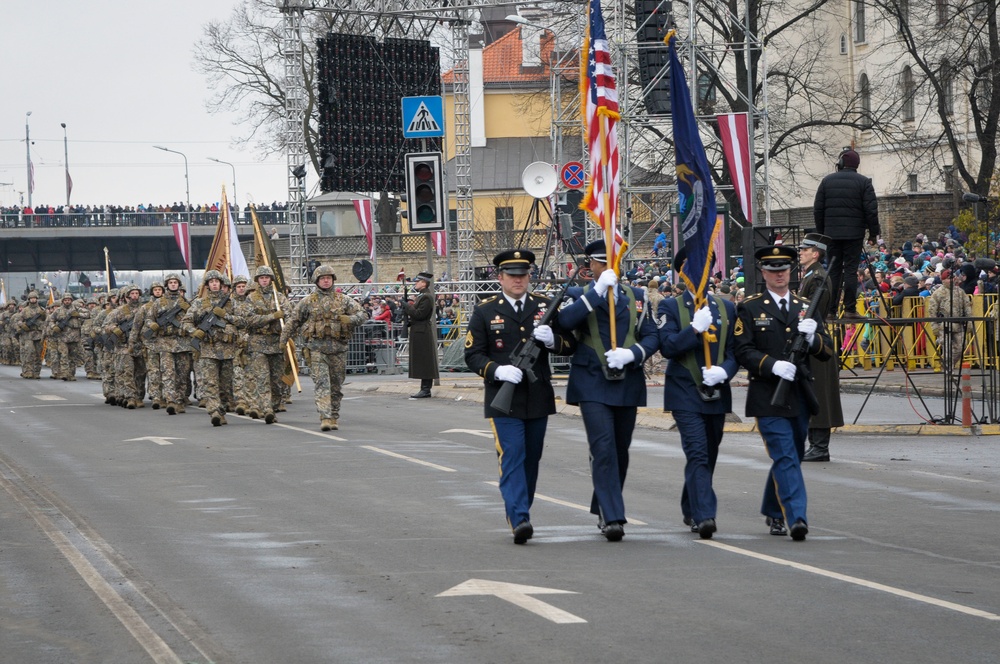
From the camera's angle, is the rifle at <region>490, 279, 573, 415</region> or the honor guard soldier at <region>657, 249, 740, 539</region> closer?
the rifle at <region>490, 279, 573, 415</region>

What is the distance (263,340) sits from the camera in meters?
21.3

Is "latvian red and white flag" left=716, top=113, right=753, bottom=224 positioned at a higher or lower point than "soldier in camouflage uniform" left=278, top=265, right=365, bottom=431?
higher

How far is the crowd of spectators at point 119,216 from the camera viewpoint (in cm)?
7981

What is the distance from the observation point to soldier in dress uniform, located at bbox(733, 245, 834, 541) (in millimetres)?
10328

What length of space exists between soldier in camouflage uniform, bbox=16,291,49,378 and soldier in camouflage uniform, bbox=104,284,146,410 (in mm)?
14518

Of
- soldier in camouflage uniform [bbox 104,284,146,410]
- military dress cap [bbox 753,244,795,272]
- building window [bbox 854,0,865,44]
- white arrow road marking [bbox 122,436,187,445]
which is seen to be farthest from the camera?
building window [bbox 854,0,865,44]

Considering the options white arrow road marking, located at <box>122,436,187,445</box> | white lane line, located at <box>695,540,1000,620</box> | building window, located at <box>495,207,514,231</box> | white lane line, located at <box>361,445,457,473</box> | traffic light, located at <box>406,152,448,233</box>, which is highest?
building window, located at <box>495,207,514,231</box>

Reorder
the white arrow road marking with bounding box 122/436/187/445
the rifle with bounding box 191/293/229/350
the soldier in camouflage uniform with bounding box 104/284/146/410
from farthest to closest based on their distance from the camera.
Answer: the soldier in camouflage uniform with bounding box 104/284/146/410, the rifle with bounding box 191/293/229/350, the white arrow road marking with bounding box 122/436/187/445

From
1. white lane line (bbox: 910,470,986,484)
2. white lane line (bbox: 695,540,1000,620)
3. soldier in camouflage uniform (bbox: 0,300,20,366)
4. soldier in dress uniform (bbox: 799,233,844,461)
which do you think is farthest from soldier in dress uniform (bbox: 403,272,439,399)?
soldier in camouflage uniform (bbox: 0,300,20,366)

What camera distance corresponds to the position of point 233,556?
9.96 m

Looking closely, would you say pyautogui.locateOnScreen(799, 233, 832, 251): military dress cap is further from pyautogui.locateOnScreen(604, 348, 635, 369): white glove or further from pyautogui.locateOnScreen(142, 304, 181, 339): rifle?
pyautogui.locateOnScreen(142, 304, 181, 339): rifle

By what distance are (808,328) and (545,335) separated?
1799 mm

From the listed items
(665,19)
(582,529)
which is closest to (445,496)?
(582,529)

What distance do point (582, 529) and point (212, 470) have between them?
5.41 m
